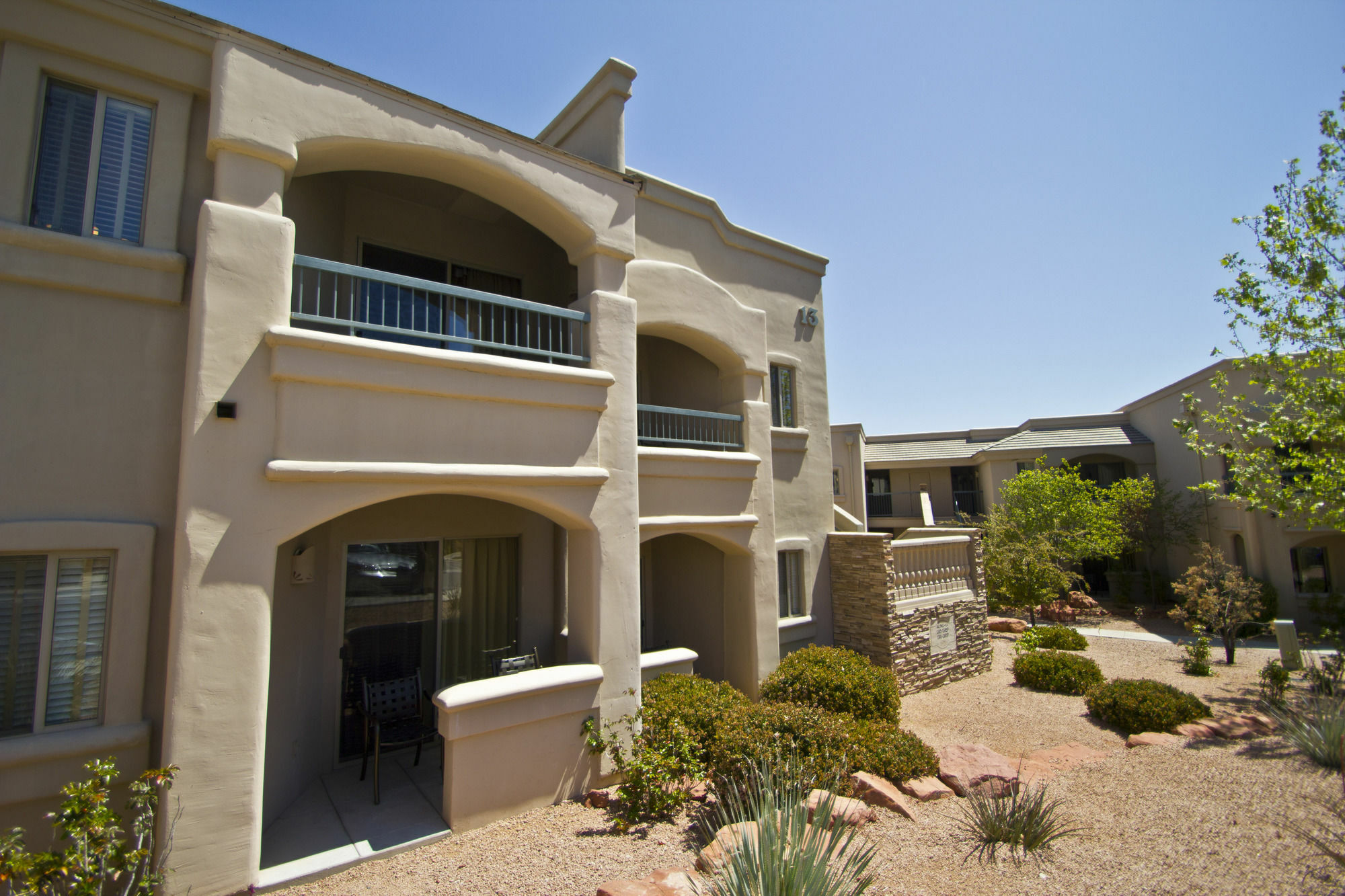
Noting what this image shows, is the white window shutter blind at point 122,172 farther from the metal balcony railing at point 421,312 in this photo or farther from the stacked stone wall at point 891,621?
the stacked stone wall at point 891,621

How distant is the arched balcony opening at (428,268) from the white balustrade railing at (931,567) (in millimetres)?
8000

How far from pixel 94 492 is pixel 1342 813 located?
39.6 feet

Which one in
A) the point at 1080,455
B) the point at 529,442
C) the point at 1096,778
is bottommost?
the point at 1096,778

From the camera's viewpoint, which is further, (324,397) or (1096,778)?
(1096,778)

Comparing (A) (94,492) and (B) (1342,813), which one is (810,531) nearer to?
(B) (1342,813)

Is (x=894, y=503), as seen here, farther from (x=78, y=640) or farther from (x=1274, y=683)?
(x=78, y=640)

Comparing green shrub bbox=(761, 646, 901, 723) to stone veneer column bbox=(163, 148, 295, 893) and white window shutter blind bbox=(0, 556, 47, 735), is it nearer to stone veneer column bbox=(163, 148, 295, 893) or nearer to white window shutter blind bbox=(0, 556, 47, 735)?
stone veneer column bbox=(163, 148, 295, 893)

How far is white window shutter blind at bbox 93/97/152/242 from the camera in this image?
223 inches

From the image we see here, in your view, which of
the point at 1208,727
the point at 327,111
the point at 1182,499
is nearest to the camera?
the point at 327,111

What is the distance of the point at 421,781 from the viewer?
25.0ft

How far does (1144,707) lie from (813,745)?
6089mm

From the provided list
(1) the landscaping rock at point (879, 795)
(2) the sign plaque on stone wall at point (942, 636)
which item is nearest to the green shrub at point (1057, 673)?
(2) the sign plaque on stone wall at point (942, 636)

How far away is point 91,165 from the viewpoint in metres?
5.64

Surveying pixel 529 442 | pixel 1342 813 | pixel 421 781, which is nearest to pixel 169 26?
pixel 529 442
